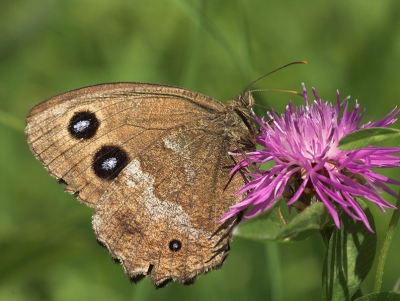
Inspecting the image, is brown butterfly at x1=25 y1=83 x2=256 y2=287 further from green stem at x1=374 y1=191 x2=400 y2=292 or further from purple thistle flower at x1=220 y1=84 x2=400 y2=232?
green stem at x1=374 y1=191 x2=400 y2=292

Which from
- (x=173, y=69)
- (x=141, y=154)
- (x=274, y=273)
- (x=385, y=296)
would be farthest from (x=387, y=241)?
(x=173, y=69)

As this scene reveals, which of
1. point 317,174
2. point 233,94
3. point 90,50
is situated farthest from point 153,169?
point 90,50

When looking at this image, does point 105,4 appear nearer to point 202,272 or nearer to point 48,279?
point 48,279

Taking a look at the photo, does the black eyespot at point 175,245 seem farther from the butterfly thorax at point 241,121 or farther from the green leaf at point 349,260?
the green leaf at point 349,260

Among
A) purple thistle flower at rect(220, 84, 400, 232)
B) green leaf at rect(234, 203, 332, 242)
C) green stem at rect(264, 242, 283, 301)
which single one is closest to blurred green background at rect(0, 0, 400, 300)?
green stem at rect(264, 242, 283, 301)

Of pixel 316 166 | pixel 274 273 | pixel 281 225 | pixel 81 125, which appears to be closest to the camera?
pixel 281 225

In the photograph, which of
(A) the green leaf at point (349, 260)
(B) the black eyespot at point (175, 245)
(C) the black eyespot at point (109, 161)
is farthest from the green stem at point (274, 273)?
(A) the green leaf at point (349, 260)

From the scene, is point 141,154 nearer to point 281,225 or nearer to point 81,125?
point 81,125
